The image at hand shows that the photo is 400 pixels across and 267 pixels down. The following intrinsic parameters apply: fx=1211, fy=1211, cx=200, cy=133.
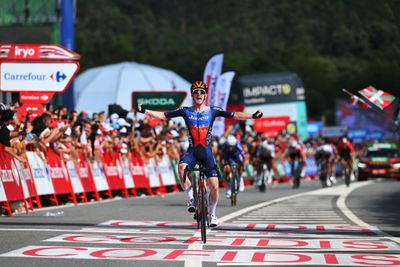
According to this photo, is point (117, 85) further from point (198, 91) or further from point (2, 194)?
point (198, 91)

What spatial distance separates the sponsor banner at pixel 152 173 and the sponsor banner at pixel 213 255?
1842 cm

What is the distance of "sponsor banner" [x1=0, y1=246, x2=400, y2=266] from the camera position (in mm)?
11773

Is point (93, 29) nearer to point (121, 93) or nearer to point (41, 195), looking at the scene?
point (121, 93)

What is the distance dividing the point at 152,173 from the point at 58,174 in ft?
25.9

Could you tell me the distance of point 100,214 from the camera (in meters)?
20.0

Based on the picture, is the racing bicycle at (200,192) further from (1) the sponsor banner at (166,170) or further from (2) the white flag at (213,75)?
(2) the white flag at (213,75)

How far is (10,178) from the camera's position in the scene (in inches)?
784

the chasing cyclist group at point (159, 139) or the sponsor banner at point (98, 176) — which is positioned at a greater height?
the chasing cyclist group at point (159, 139)

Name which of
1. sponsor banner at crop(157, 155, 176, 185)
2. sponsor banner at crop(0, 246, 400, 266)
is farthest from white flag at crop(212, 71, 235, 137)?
sponsor banner at crop(0, 246, 400, 266)

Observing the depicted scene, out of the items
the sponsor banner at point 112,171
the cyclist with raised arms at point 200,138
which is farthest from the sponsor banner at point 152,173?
the cyclist with raised arms at point 200,138

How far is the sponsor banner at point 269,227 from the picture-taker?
16.3m

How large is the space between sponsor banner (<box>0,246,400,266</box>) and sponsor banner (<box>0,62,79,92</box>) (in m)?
12.4

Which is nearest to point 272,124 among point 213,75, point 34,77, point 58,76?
point 213,75

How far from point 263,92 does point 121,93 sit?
7.39 m
